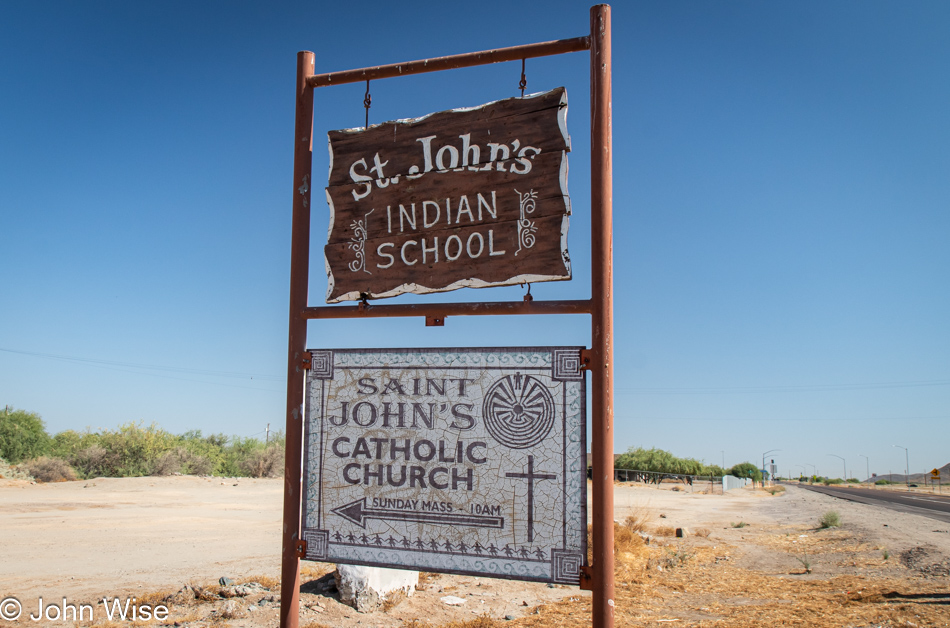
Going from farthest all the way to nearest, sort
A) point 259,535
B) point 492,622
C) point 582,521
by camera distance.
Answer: point 259,535 < point 492,622 < point 582,521

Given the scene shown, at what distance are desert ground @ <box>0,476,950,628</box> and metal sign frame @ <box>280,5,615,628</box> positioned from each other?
3296mm

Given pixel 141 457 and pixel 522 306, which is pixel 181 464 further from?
pixel 522 306

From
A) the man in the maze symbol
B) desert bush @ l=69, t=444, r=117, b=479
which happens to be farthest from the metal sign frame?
desert bush @ l=69, t=444, r=117, b=479

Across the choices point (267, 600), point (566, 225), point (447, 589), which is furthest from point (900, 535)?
point (566, 225)

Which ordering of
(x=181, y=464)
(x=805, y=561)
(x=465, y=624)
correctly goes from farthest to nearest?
(x=181, y=464) → (x=805, y=561) → (x=465, y=624)

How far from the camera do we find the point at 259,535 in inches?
558

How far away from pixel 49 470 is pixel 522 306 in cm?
3086

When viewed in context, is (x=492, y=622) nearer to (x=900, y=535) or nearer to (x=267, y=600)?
(x=267, y=600)

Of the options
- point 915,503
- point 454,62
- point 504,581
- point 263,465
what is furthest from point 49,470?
point 915,503

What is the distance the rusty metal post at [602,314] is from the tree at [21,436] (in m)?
36.9

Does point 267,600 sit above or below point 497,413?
below

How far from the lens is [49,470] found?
27.5 meters

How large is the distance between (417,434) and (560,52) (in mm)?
2575

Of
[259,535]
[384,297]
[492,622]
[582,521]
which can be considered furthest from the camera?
[259,535]
